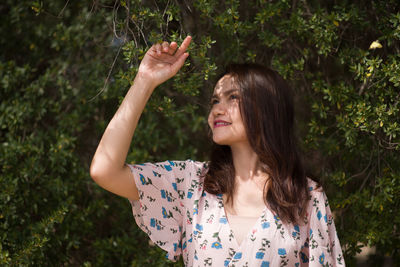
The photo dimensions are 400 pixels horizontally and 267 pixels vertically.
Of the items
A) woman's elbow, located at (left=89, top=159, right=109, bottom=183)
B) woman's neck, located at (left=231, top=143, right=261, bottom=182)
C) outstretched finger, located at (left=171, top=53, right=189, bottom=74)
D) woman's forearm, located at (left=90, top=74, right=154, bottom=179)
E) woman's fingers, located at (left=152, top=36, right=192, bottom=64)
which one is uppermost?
woman's fingers, located at (left=152, top=36, right=192, bottom=64)

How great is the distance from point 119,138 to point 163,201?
372 millimetres

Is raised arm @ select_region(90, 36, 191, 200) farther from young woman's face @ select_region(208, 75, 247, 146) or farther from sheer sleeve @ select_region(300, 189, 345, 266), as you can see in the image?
sheer sleeve @ select_region(300, 189, 345, 266)

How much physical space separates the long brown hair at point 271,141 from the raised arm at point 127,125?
0.32 meters

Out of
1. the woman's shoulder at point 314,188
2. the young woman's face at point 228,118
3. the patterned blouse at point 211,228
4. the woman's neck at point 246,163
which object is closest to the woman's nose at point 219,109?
the young woman's face at point 228,118

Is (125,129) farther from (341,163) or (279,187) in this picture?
(341,163)

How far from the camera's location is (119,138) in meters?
1.92

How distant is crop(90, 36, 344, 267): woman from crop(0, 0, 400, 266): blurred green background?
1.03 feet

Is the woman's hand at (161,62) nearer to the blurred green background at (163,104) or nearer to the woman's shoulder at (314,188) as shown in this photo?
the blurred green background at (163,104)

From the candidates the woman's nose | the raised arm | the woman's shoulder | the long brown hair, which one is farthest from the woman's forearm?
the woman's shoulder

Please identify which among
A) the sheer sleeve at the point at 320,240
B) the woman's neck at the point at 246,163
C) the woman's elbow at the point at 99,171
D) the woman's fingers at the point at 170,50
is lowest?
the sheer sleeve at the point at 320,240

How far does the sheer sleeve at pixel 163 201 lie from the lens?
206 centimetres

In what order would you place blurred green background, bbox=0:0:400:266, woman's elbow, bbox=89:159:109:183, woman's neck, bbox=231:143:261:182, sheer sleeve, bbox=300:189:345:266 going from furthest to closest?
1. blurred green background, bbox=0:0:400:266
2. woman's neck, bbox=231:143:261:182
3. sheer sleeve, bbox=300:189:345:266
4. woman's elbow, bbox=89:159:109:183

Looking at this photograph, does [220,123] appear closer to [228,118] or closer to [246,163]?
[228,118]

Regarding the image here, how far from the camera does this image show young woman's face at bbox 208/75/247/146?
2100 mm
